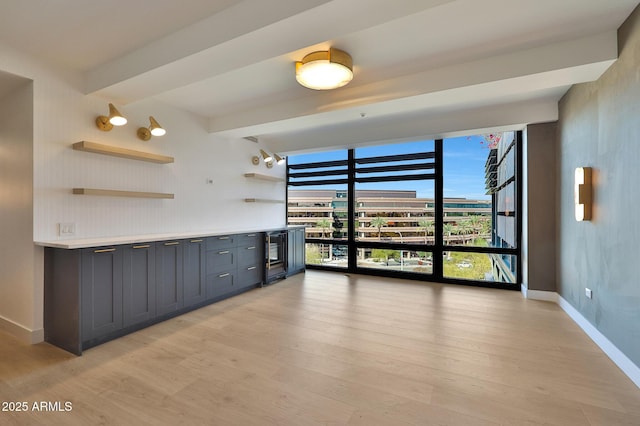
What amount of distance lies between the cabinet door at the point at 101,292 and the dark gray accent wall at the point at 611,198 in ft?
14.2

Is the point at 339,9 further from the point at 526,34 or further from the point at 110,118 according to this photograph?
the point at 110,118

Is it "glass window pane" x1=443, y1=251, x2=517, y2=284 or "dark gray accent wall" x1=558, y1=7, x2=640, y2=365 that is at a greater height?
"dark gray accent wall" x1=558, y1=7, x2=640, y2=365

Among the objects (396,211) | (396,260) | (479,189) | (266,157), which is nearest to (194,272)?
(266,157)

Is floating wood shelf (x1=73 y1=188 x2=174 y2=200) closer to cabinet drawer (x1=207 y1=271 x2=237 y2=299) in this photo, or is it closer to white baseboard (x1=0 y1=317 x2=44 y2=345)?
cabinet drawer (x1=207 y1=271 x2=237 y2=299)

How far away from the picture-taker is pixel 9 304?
2965 millimetres

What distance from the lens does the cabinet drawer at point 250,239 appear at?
14.2ft

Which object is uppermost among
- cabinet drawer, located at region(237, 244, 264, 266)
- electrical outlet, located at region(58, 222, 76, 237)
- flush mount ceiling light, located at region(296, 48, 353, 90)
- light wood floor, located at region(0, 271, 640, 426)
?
flush mount ceiling light, located at region(296, 48, 353, 90)

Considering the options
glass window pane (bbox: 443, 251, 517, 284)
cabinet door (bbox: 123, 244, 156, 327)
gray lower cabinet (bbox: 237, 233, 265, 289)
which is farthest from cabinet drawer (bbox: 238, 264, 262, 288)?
glass window pane (bbox: 443, 251, 517, 284)

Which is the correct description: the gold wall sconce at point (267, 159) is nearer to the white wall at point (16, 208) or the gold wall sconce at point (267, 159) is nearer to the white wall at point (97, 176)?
the white wall at point (97, 176)

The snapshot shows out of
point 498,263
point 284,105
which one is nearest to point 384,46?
point 284,105

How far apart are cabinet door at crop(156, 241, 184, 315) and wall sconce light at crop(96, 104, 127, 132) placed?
1358 millimetres

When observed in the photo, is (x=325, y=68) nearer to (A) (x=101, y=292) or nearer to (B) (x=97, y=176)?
(B) (x=97, y=176)

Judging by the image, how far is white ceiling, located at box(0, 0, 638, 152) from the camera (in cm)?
202

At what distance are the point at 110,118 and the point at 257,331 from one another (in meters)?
2.71
